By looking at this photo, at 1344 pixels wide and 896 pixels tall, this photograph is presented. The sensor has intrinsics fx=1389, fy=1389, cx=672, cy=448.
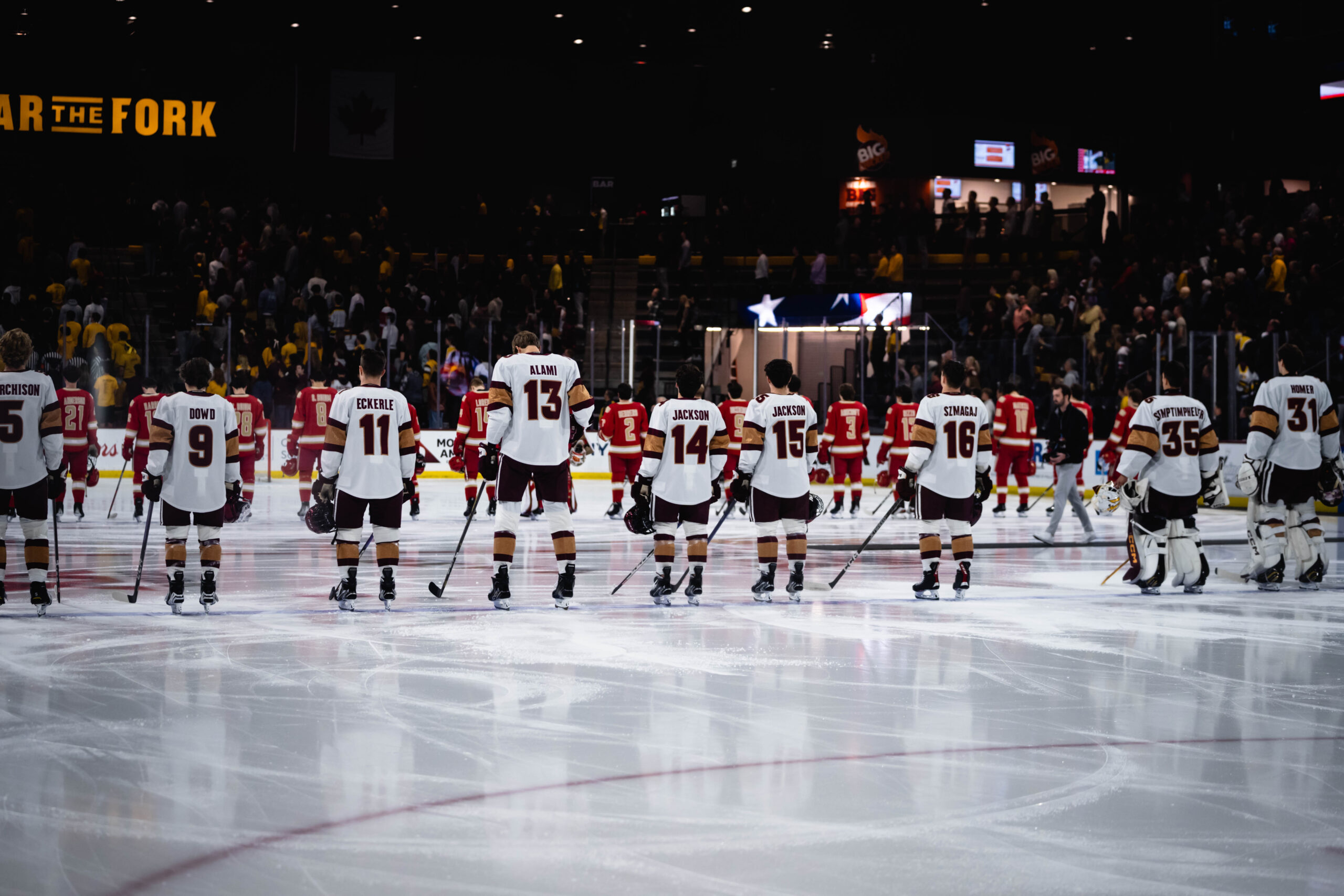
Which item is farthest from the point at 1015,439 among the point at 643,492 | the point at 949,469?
the point at 643,492

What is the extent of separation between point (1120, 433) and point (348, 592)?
781 cm

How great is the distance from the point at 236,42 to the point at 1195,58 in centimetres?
1916

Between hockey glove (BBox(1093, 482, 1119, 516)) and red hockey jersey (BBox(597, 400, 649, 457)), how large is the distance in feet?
20.4

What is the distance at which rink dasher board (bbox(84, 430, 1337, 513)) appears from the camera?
18.4 metres

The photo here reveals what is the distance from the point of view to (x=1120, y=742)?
4.95 meters

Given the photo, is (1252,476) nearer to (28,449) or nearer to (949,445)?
(949,445)

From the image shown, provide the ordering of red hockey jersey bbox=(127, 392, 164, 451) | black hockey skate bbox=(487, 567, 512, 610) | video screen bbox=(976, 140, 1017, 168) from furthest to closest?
video screen bbox=(976, 140, 1017, 168) → red hockey jersey bbox=(127, 392, 164, 451) → black hockey skate bbox=(487, 567, 512, 610)

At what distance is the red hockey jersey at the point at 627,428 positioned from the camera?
50.2 feet

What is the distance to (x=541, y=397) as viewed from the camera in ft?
27.6

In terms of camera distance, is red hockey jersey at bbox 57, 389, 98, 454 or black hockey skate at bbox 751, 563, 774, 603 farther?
red hockey jersey at bbox 57, 389, 98, 454

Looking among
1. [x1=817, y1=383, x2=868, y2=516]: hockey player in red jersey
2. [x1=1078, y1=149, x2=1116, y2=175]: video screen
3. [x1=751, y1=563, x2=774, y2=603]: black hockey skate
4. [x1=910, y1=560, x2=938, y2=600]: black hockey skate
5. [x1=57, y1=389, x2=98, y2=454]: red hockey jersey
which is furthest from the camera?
[x1=1078, y1=149, x2=1116, y2=175]: video screen

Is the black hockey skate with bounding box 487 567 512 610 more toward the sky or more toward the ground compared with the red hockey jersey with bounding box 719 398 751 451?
more toward the ground

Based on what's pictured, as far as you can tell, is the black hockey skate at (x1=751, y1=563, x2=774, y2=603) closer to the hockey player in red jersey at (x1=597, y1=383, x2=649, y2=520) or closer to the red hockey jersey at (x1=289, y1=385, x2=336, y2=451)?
the hockey player in red jersey at (x1=597, y1=383, x2=649, y2=520)

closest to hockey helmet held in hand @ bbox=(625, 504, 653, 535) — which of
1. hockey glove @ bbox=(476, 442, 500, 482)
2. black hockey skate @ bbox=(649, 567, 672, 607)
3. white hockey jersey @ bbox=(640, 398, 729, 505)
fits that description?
white hockey jersey @ bbox=(640, 398, 729, 505)
